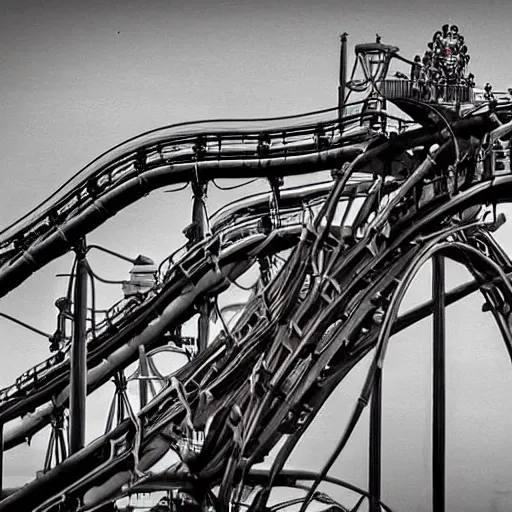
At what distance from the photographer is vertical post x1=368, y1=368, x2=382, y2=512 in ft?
14.4

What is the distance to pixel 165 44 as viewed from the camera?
4.51 m

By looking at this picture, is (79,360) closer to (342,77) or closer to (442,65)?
(342,77)

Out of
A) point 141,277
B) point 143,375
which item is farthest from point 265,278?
point 143,375

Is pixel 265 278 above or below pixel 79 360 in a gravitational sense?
above

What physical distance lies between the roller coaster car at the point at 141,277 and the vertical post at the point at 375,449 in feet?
2.95

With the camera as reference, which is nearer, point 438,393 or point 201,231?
point 438,393

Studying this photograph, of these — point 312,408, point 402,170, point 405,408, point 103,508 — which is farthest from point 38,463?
point 402,170

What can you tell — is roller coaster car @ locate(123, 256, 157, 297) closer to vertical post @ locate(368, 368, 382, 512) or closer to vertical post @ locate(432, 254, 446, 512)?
vertical post @ locate(368, 368, 382, 512)

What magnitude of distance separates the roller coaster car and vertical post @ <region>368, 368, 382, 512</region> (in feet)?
2.95

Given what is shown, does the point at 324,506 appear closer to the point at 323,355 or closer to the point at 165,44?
the point at 323,355

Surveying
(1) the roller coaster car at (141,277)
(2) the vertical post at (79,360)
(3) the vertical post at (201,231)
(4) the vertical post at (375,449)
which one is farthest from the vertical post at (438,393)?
→ (2) the vertical post at (79,360)

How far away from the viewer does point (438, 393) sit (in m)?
4.28

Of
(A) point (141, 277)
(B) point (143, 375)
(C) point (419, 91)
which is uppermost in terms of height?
(C) point (419, 91)

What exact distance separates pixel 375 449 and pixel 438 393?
32 centimetres
